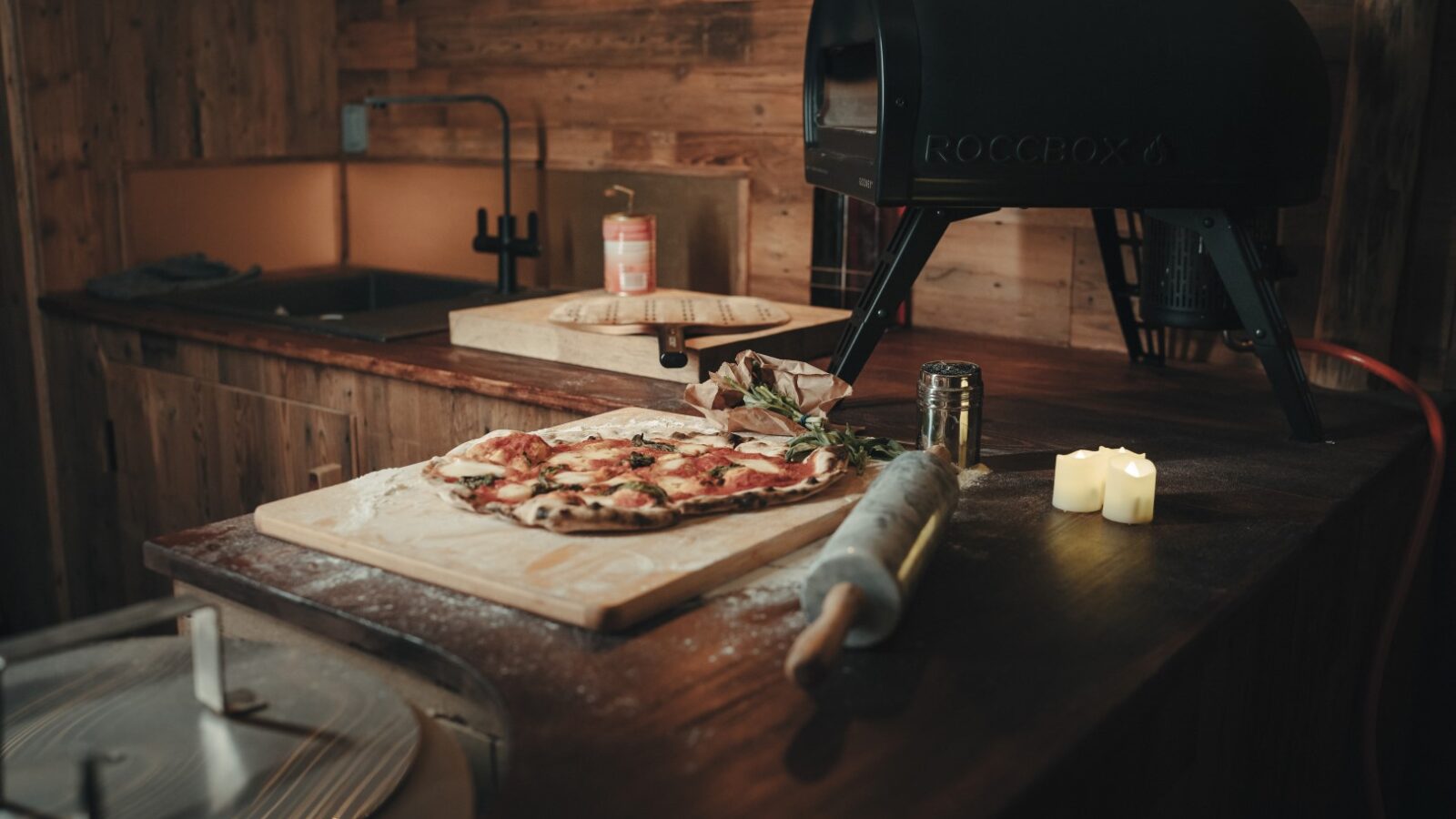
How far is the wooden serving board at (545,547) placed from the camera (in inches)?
41.1

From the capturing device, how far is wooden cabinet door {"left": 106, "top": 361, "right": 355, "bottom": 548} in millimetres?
2230

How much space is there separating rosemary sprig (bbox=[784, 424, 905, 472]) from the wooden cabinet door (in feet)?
3.39

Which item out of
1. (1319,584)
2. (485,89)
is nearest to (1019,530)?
(1319,584)

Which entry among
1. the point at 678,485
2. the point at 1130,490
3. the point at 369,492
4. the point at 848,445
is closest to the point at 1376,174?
the point at 1130,490

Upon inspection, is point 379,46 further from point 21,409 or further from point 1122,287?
point 1122,287

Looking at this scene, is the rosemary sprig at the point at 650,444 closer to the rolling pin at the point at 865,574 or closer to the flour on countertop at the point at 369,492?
the flour on countertop at the point at 369,492

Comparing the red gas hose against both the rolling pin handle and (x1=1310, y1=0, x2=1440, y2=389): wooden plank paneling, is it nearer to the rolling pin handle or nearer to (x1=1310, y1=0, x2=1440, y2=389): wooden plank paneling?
(x1=1310, y1=0, x2=1440, y2=389): wooden plank paneling

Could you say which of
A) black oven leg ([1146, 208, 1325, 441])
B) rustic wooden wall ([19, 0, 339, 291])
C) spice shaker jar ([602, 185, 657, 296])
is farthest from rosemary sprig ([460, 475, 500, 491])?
rustic wooden wall ([19, 0, 339, 291])

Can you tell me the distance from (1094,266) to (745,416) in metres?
0.94

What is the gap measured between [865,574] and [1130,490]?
43 cm

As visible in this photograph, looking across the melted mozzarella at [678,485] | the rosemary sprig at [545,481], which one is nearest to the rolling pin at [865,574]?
the melted mozzarella at [678,485]

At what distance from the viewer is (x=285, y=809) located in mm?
822

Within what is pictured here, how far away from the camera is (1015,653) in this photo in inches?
38.5

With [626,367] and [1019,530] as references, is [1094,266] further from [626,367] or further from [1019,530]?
[1019,530]
